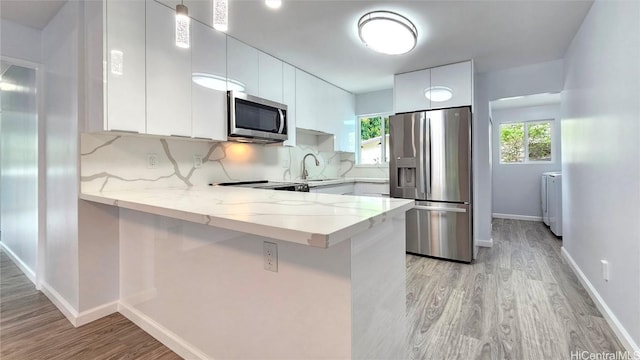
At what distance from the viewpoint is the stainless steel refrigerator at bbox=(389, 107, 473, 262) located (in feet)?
10.8

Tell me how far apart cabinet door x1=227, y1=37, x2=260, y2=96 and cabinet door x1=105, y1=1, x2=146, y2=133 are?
78 centimetres

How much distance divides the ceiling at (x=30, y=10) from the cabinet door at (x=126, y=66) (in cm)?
62

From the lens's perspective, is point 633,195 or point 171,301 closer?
point 633,195

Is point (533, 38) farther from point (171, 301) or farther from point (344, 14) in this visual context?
point (171, 301)

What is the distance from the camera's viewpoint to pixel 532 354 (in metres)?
1.68

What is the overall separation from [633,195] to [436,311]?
53.5 inches

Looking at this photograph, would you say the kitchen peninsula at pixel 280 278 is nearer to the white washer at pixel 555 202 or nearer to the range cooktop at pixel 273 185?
the range cooktop at pixel 273 185

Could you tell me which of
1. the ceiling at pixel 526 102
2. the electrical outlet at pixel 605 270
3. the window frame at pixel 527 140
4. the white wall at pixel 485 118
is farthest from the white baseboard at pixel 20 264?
the window frame at pixel 527 140

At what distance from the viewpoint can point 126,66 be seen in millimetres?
1935

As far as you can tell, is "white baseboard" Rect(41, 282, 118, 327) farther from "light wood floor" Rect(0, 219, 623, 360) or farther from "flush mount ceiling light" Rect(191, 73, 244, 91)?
"flush mount ceiling light" Rect(191, 73, 244, 91)

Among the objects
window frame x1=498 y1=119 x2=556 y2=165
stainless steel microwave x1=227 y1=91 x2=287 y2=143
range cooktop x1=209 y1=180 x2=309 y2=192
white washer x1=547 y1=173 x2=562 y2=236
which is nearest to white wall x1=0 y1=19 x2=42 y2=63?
stainless steel microwave x1=227 y1=91 x2=287 y2=143

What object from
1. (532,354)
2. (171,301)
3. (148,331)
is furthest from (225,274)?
(532,354)

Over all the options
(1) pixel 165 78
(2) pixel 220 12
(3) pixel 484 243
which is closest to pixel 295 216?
(2) pixel 220 12

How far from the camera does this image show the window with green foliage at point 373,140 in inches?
189
